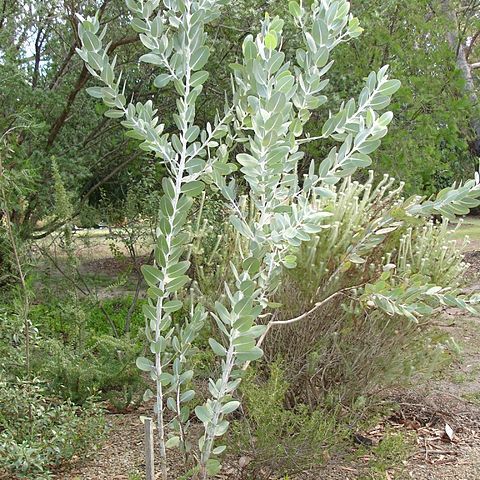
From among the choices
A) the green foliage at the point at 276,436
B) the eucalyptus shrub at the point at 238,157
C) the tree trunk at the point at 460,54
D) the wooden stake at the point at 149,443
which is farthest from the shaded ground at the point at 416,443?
the tree trunk at the point at 460,54

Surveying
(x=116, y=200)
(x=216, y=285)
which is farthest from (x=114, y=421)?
(x=116, y=200)

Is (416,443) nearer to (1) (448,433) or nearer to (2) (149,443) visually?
(1) (448,433)

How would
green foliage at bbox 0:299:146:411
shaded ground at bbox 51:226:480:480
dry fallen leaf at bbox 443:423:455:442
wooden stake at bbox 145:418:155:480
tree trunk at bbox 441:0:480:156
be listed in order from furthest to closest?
1. tree trunk at bbox 441:0:480:156
2. dry fallen leaf at bbox 443:423:455:442
3. green foliage at bbox 0:299:146:411
4. shaded ground at bbox 51:226:480:480
5. wooden stake at bbox 145:418:155:480

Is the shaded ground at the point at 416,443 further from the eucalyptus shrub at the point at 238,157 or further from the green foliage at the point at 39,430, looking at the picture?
the eucalyptus shrub at the point at 238,157

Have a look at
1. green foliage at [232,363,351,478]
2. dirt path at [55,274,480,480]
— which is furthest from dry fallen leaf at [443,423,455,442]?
green foliage at [232,363,351,478]

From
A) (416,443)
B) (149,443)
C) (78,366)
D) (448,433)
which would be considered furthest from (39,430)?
(448,433)

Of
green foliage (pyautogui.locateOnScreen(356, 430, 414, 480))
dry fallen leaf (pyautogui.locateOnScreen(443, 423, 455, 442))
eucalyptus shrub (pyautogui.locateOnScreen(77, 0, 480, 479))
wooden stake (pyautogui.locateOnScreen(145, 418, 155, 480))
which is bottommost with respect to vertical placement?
dry fallen leaf (pyautogui.locateOnScreen(443, 423, 455, 442))

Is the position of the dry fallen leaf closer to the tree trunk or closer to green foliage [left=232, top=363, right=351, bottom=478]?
green foliage [left=232, top=363, right=351, bottom=478]

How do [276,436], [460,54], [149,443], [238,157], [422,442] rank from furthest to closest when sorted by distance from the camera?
[460,54] → [422,442] → [276,436] → [149,443] → [238,157]

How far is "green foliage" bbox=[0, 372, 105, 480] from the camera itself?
3121mm

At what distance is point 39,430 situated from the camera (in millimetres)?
3381

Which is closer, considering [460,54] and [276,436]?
[276,436]

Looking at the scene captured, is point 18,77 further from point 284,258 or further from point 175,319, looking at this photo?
point 284,258

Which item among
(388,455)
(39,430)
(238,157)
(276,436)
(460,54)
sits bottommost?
(388,455)
